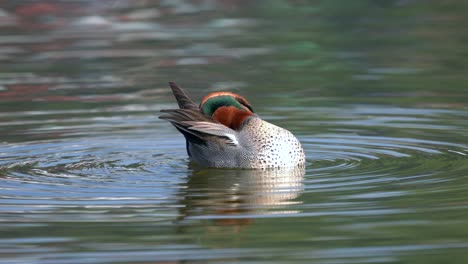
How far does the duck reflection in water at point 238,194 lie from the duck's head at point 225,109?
44cm

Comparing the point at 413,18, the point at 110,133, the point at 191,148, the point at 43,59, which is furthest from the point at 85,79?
the point at 413,18

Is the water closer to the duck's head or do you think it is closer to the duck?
the duck

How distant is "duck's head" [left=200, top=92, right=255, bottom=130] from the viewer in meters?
11.2

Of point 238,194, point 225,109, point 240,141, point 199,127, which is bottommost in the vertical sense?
point 238,194

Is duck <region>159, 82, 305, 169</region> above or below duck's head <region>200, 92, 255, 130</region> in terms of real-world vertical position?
below

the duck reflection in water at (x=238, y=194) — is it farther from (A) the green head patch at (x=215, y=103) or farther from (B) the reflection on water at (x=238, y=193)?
(A) the green head patch at (x=215, y=103)

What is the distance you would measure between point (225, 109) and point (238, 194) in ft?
4.39

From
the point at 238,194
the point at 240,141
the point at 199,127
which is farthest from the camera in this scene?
the point at 240,141

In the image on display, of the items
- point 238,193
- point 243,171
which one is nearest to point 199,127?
point 243,171

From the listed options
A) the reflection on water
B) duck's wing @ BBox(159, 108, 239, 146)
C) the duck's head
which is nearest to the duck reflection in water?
the reflection on water

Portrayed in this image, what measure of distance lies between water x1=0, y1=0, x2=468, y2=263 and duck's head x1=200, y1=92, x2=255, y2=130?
1.54 feet

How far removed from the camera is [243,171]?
11.2m

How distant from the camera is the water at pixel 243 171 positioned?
836 cm

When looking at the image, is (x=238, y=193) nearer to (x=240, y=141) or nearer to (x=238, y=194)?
(x=238, y=194)
